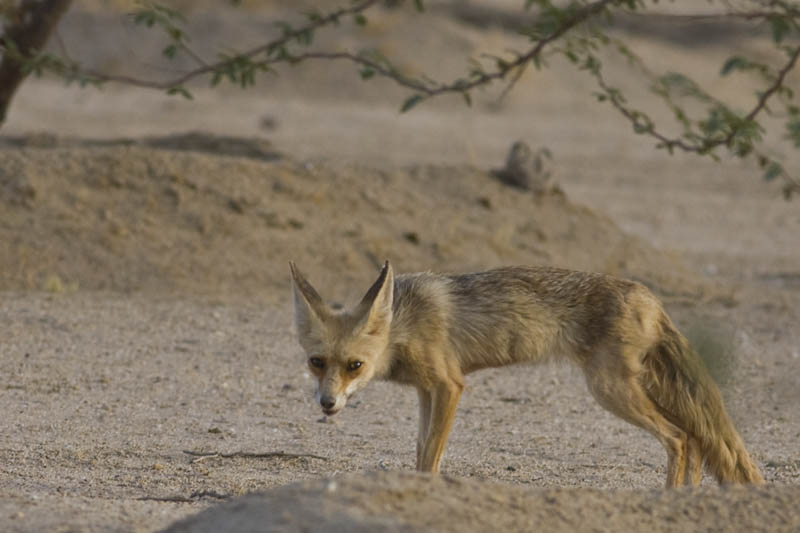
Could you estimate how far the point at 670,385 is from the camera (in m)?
6.75

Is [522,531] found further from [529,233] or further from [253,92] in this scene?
[253,92]

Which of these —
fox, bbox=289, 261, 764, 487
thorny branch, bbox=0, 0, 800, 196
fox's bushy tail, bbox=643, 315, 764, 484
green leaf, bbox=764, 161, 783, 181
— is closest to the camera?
fox, bbox=289, 261, 764, 487

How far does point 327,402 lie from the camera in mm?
6047

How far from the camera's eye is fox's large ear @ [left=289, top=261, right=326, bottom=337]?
6344mm

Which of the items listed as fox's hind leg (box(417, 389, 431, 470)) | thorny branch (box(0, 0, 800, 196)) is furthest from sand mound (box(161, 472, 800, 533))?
thorny branch (box(0, 0, 800, 196))

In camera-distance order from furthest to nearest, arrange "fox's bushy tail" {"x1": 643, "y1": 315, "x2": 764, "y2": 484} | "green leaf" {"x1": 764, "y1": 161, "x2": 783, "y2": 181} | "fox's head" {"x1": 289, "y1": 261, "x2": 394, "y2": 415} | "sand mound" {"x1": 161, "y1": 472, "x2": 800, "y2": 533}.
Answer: "green leaf" {"x1": 764, "y1": 161, "x2": 783, "y2": 181}
"fox's bushy tail" {"x1": 643, "y1": 315, "x2": 764, "y2": 484}
"fox's head" {"x1": 289, "y1": 261, "x2": 394, "y2": 415}
"sand mound" {"x1": 161, "y1": 472, "x2": 800, "y2": 533}

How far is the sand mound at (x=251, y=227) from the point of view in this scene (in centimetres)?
1137

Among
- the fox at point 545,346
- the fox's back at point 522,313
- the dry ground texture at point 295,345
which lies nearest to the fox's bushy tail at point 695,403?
the fox at point 545,346

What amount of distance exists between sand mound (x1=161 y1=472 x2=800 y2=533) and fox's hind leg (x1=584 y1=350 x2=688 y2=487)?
123 centimetres

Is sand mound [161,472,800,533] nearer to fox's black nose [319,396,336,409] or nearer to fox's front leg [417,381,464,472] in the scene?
fox's black nose [319,396,336,409]

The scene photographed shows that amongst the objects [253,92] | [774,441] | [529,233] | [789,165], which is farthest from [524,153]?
[253,92]

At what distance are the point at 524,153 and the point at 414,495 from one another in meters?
9.24

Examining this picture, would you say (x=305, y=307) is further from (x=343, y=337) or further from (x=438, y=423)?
(x=438, y=423)

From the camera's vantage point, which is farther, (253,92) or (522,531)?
(253,92)
